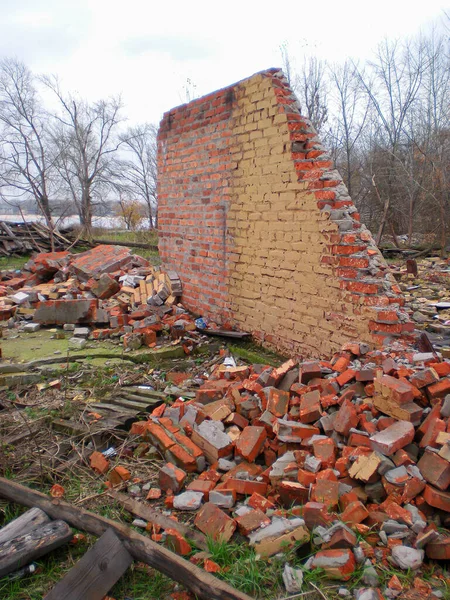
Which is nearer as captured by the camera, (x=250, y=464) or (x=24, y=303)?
(x=250, y=464)

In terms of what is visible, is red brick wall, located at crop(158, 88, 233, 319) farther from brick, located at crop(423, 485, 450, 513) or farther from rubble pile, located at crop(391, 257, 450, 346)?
brick, located at crop(423, 485, 450, 513)

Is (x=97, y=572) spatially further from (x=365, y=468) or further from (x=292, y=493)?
(x=365, y=468)

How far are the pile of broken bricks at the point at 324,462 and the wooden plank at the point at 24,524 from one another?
52 centimetres

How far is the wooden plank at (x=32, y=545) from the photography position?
2.24m

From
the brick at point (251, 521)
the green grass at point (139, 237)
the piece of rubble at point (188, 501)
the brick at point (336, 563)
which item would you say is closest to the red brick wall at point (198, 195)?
the piece of rubble at point (188, 501)

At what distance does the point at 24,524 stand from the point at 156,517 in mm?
734

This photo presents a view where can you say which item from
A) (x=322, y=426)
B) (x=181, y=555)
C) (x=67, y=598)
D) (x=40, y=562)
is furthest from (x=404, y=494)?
(x=40, y=562)

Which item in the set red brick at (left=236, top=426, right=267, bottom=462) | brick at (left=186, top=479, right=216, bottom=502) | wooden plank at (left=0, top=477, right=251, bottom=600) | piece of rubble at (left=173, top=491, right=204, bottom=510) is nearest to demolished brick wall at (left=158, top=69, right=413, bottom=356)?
red brick at (left=236, top=426, right=267, bottom=462)

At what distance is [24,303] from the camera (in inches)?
283

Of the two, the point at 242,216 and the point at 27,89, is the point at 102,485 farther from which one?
the point at 27,89

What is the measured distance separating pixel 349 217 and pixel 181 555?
3.02m

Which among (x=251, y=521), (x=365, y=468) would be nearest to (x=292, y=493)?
(x=251, y=521)

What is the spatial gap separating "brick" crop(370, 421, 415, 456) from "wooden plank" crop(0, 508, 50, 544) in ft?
6.44

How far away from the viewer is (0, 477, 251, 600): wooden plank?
2.01 metres
